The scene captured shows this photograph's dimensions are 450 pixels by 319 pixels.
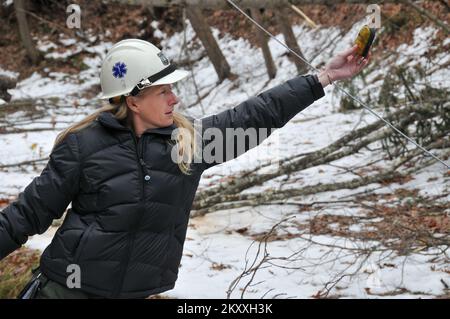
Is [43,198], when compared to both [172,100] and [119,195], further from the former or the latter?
[172,100]

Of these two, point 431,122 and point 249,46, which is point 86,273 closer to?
point 431,122

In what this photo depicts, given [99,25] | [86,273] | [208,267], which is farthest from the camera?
[99,25]

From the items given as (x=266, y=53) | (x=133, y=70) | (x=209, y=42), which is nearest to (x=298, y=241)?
(x=133, y=70)

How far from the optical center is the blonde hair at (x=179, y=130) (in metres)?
2.59

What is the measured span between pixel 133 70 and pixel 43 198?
2.10 feet

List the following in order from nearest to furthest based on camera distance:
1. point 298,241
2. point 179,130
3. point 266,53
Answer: point 179,130
point 298,241
point 266,53

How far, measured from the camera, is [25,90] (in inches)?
607

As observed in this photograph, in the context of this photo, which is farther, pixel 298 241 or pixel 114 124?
pixel 298 241

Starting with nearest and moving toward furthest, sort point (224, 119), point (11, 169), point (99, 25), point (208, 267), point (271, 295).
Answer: point (224, 119), point (271, 295), point (208, 267), point (11, 169), point (99, 25)

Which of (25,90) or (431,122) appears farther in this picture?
(25,90)

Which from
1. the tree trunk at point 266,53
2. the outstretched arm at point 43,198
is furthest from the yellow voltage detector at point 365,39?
the tree trunk at point 266,53

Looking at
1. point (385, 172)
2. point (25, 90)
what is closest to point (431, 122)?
point (385, 172)

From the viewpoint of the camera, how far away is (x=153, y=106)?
8.71ft

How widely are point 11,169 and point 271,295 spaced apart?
522cm
